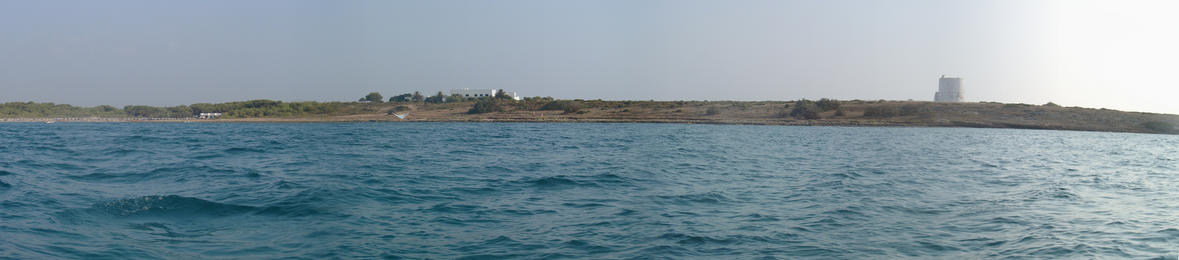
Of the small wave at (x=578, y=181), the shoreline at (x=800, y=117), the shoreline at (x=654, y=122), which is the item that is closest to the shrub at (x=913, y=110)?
the shoreline at (x=800, y=117)

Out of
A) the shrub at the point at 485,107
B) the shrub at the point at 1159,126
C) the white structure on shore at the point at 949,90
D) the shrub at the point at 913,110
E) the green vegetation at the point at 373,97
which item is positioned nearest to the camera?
the shrub at the point at 1159,126

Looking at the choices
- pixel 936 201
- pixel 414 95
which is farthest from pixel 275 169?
pixel 414 95

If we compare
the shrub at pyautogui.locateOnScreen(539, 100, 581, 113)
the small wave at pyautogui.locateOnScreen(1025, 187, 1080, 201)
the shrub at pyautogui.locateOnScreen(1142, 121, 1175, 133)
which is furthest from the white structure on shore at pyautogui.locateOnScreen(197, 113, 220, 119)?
the shrub at pyautogui.locateOnScreen(1142, 121, 1175, 133)

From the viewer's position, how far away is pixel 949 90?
294 feet

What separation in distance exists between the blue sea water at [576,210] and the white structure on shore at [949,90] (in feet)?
249

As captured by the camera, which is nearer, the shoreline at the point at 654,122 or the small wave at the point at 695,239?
the small wave at the point at 695,239

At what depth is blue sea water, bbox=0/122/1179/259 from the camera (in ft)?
26.0

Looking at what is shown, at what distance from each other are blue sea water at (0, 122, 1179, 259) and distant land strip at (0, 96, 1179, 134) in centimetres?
4393

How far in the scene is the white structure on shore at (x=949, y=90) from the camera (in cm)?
8875

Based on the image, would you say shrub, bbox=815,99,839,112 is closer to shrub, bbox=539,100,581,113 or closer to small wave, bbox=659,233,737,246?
A: shrub, bbox=539,100,581,113

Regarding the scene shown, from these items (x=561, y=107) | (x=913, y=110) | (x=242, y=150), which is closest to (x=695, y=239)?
(x=242, y=150)

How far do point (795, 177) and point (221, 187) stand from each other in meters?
12.0

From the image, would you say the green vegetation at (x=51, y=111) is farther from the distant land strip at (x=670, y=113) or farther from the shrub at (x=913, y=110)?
the shrub at (x=913, y=110)

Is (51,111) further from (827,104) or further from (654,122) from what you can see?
(827,104)
